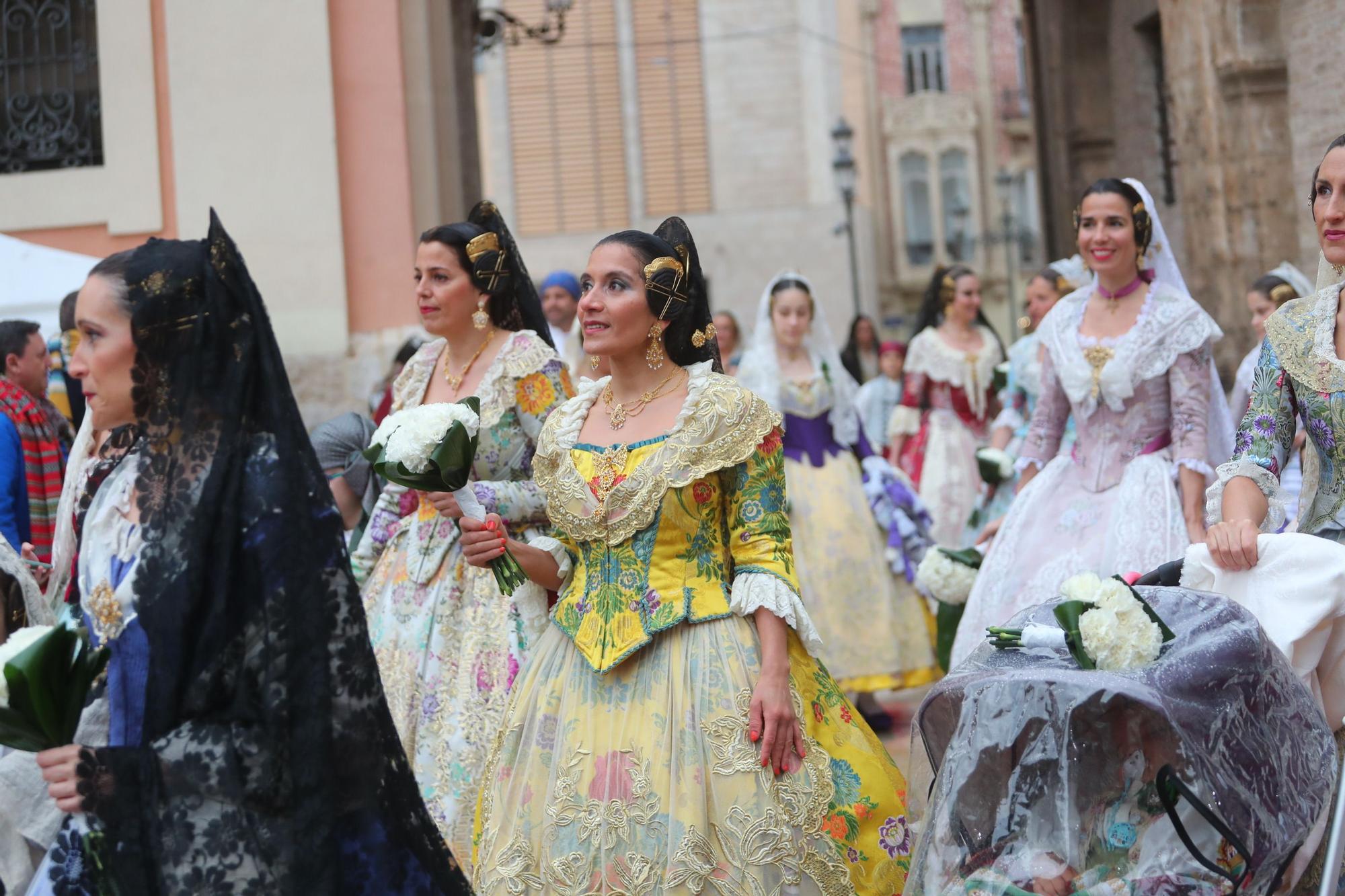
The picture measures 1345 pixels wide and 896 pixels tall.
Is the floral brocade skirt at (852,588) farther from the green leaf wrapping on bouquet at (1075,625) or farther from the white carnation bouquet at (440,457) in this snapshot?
the green leaf wrapping on bouquet at (1075,625)

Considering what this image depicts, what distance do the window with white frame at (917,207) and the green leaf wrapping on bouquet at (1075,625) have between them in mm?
40208

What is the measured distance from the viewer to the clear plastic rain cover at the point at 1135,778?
9.28 ft

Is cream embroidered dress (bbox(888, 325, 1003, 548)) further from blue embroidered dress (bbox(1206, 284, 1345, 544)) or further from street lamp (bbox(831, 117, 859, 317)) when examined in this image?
street lamp (bbox(831, 117, 859, 317))

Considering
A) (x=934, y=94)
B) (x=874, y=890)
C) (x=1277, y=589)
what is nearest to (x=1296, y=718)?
(x=1277, y=589)

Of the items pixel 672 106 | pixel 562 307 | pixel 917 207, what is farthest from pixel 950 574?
pixel 917 207

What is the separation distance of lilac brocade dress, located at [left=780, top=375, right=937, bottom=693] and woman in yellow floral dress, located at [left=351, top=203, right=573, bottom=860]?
9.17ft

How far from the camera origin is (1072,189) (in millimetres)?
16953

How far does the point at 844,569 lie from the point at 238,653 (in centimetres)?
555

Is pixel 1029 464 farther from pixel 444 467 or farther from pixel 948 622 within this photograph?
pixel 444 467

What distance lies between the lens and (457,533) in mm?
5066

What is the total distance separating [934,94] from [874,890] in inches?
1613

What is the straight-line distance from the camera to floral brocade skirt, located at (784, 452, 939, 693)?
7.84 meters

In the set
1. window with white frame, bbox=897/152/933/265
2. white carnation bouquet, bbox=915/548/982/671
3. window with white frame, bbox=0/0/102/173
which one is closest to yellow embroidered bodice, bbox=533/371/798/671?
white carnation bouquet, bbox=915/548/982/671

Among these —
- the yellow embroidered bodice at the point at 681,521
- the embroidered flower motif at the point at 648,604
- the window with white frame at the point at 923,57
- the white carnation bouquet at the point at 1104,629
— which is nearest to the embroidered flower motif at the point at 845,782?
the yellow embroidered bodice at the point at 681,521
